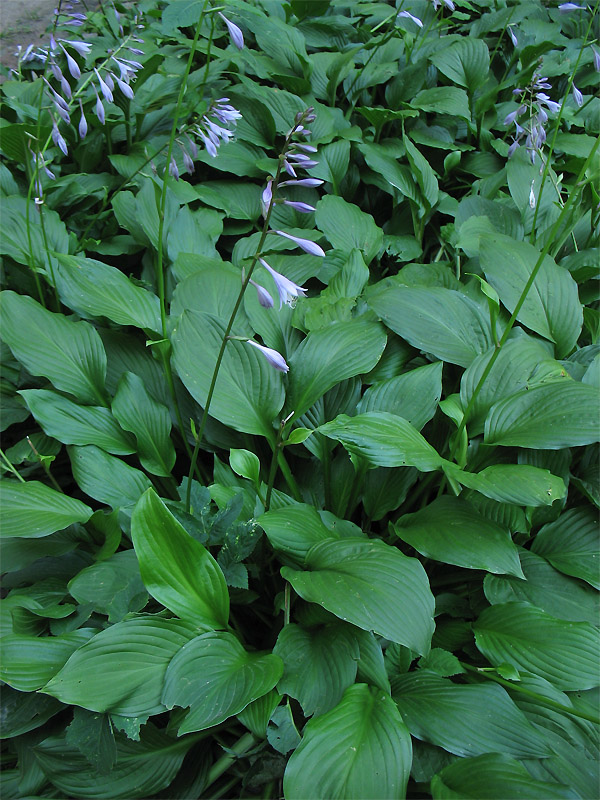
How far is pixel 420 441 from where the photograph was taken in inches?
69.1

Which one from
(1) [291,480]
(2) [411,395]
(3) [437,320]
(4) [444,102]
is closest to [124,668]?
(1) [291,480]

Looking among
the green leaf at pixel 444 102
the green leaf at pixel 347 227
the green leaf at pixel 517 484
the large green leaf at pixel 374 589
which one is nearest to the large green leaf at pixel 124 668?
the large green leaf at pixel 374 589

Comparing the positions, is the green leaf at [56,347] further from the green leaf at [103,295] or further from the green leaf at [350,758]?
the green leaf at [350,758]

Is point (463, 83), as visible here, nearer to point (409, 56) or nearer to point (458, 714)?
point (409, 56)

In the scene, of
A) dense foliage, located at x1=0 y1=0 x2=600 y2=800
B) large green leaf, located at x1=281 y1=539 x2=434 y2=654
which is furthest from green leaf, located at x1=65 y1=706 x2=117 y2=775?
large green leaf, located at x1=281 y1=539 x2=434 y2=654

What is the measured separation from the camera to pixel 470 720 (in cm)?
150

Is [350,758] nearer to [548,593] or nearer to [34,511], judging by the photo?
[548,593]

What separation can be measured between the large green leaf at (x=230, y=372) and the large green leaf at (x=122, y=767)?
955 mm

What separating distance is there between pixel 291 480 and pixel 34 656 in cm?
94

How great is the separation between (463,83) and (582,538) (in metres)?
3.01

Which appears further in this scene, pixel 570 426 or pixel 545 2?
pixel 545 2

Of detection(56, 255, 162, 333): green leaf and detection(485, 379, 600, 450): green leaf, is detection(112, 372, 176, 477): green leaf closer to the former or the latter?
detection(56, 255, 162, 333): green leaf

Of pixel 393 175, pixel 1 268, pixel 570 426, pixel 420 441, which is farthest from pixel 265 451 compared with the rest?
pixel 393 175

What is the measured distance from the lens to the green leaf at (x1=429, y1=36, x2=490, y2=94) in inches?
145
